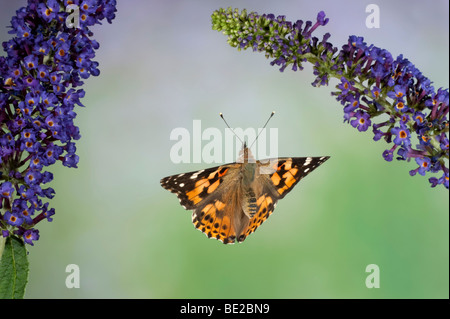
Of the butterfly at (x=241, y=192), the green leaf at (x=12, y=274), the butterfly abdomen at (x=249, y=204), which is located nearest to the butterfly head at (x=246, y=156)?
the butterfly at (x=241, y=192)

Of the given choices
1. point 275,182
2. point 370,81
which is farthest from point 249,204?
point 370,81

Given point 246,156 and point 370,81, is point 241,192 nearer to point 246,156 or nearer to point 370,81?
point 246,156

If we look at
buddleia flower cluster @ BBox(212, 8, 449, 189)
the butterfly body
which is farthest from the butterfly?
buddleia flower cluster @ BBox(212, 8, 449, 189)

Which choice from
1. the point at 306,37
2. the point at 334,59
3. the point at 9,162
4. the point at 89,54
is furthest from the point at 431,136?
the point at 9,162

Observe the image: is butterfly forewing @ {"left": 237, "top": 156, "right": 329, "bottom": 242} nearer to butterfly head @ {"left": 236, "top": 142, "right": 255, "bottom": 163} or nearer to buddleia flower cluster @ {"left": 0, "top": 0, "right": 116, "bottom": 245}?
butterfly head @ {"left": 236, "top": 142, "right": 255, "bottom": 163}

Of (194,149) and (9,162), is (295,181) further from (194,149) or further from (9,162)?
(9,162)
